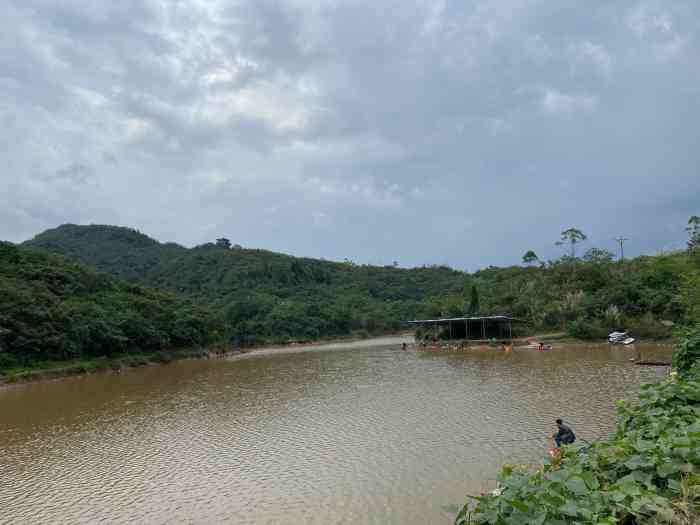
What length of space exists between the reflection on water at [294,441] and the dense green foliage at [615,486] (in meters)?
0.67

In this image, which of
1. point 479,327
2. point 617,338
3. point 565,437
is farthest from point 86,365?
point 617,338

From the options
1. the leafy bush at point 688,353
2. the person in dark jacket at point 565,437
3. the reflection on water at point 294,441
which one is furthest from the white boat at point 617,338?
the leafy bush at point 688,353

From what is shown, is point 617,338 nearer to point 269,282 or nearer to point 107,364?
point 107,364

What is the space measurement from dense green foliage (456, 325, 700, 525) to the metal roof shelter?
40.7 m

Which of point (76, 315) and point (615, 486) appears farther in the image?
point (76, 315)

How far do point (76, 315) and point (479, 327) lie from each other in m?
36.4

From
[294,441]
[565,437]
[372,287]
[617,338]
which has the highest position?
[372,287]

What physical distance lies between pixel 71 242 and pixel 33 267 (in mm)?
66361

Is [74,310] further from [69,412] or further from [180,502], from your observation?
[180,502]

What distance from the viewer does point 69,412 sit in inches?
929

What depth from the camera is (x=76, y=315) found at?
1658 inches

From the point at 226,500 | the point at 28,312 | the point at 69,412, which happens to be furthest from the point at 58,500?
the point at 28,312

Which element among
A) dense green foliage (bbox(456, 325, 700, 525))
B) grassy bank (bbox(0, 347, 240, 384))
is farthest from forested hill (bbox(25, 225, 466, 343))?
dense green foliage (bbox(456, 325, 700, 525))

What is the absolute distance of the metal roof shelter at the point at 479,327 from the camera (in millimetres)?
46438
